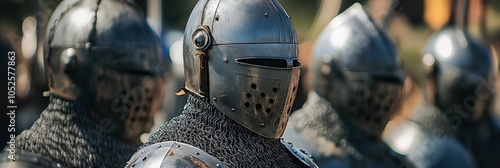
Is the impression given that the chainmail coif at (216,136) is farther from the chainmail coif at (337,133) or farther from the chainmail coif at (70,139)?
the chainmail coif at (337,133)

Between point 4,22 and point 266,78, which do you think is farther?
point 4,22

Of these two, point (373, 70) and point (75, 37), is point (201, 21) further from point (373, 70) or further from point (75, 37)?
point (373, 70)

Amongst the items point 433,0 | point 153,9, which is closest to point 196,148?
point 153,9

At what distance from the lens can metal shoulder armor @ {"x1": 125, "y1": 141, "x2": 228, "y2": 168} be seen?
7250mm

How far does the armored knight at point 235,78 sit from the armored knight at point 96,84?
179 centimetres

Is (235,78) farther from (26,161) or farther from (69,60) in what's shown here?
(69,60)

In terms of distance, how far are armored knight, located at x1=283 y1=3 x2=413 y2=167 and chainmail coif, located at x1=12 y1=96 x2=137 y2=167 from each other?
2.83m

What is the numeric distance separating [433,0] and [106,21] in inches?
416

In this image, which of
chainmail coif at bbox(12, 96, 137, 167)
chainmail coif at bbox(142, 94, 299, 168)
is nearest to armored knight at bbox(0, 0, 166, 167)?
chainmail coif at bbox(12, 96, 137, 167)

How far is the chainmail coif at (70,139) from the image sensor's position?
360 inches

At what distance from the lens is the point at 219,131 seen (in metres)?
7.61

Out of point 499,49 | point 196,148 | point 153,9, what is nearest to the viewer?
point 196,148

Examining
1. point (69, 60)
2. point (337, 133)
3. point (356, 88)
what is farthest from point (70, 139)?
point (356, 88)

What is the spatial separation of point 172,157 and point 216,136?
380 mm
